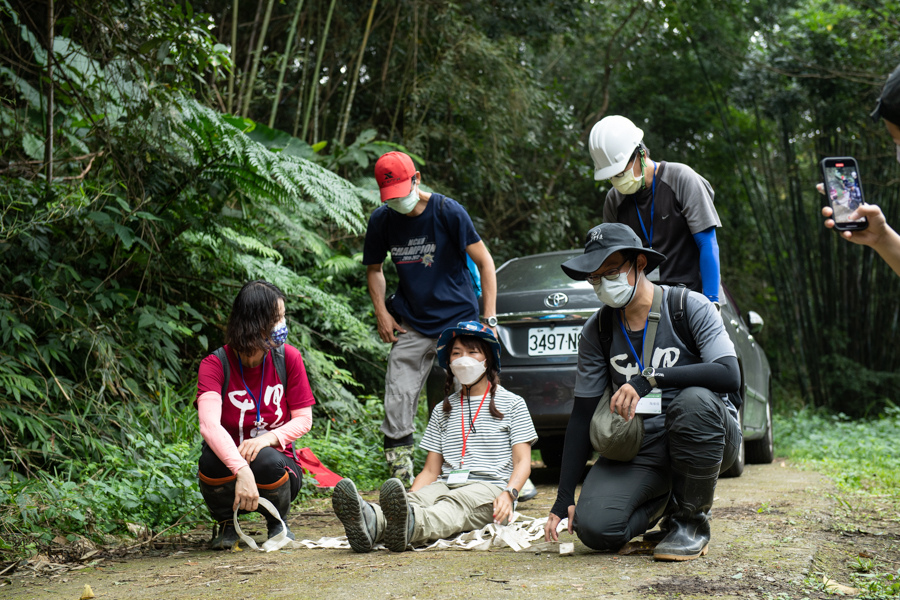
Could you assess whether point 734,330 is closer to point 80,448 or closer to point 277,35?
point 80,448

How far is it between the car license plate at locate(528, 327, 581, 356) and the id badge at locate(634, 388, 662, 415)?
1.77 metres

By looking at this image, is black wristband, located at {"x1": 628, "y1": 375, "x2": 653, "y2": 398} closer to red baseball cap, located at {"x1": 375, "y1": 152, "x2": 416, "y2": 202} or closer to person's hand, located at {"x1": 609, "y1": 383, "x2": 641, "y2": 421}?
person's hand, located at {"x1": 609, "y1": 383, "x2": 641, "y2": 421}

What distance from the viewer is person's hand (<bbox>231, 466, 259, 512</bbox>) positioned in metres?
3.26

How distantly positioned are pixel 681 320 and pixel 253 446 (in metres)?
1.85

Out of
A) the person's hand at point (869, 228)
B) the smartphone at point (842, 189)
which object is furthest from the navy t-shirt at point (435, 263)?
the person's hand at point (869, 228)

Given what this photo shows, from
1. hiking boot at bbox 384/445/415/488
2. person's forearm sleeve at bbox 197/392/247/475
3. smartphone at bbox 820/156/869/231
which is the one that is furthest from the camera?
hiking boot at bbox 384/445/415/488

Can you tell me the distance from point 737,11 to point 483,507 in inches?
481

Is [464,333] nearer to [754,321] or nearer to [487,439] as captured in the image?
[487,439]

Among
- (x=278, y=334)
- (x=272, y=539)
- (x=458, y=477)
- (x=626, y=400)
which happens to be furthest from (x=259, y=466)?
(x=626, y=400)

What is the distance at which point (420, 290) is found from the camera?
4.51 m

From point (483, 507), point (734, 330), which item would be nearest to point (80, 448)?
point (483, 507)

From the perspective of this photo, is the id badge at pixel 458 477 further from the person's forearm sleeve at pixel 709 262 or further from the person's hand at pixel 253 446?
the person's forearm sleeve at pixel 709 262

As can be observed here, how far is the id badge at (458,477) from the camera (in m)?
3.74

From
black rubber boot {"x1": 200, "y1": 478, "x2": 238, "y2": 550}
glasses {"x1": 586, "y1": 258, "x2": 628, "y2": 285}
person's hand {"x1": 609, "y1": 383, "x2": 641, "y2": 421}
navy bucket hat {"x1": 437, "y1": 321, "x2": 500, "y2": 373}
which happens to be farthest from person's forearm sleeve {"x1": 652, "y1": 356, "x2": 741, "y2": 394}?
black rubber boot {"x1": 200, "y1": 478, "x2": 238, "y2": 550}
